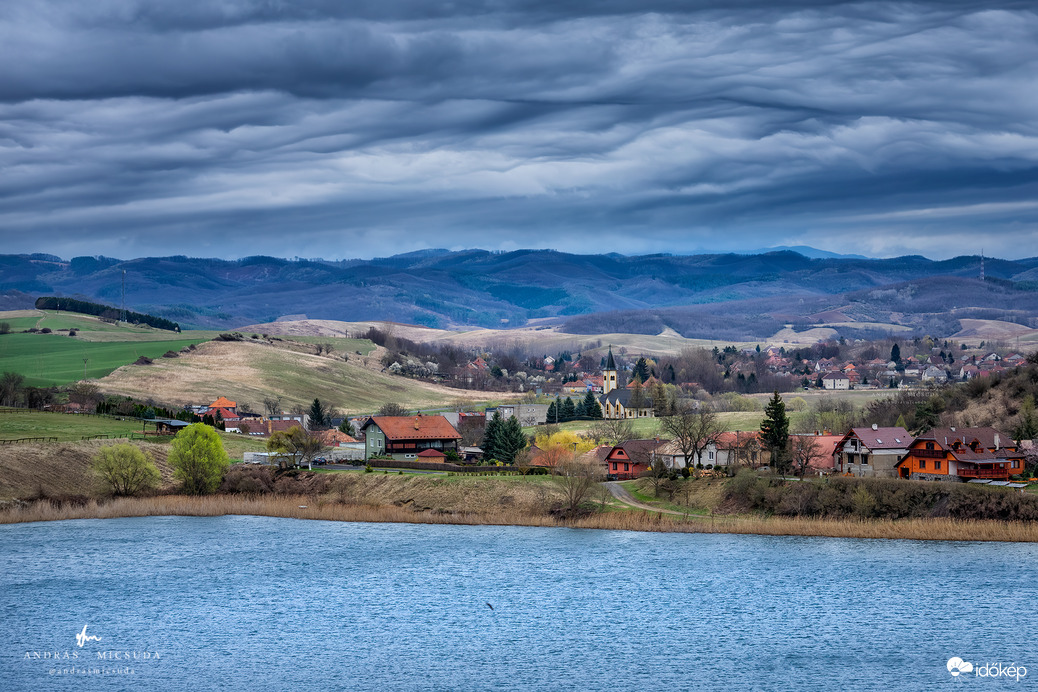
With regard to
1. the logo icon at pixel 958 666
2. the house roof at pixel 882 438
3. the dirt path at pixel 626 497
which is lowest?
the logo icon at pixel 958 666

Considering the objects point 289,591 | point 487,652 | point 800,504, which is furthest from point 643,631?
point 800,504

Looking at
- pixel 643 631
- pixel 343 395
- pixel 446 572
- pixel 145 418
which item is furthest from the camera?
pixel 343 395

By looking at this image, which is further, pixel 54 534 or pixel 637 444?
pixel 637 444

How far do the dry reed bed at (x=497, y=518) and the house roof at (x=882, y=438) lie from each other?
46.0 ft

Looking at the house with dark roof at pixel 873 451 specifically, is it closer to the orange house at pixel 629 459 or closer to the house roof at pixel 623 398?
the orange house at pixel 629 459

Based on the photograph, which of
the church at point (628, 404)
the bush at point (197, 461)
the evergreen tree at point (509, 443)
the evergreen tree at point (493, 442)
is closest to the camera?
the bush at point (197, 461)

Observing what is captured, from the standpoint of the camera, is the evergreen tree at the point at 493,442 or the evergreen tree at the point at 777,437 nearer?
the evergreen tree at the point at 777,437

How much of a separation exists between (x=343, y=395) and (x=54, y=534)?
365 ft

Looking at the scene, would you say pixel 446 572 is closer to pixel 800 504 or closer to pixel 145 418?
pixel 800 504

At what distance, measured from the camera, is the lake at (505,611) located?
38250mm

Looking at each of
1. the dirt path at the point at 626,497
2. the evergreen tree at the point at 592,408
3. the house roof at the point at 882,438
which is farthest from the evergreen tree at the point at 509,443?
the evergreen tree at the point at 592,408

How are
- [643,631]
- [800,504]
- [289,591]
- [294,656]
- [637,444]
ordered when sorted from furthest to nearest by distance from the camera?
1. [637,444]
2. [800,504]
3. [289,591]
4. [643,631]
5. [294,656]

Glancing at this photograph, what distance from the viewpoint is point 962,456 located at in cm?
7100

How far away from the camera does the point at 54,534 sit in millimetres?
66375
